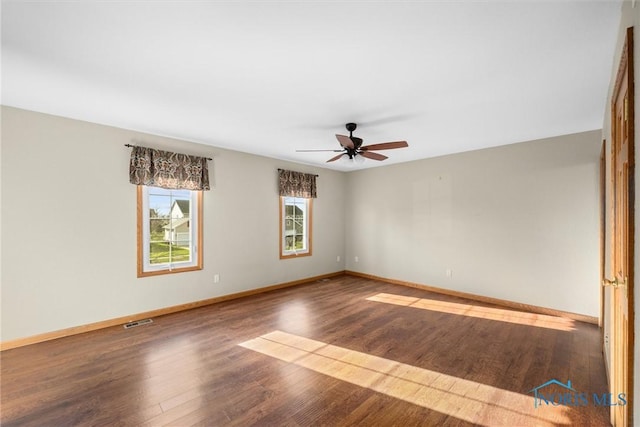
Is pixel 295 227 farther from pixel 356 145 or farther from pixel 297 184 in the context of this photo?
pixel 356 145

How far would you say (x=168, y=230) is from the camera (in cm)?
414

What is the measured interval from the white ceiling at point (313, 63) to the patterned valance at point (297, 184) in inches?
75.4

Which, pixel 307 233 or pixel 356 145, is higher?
pixel 356 145

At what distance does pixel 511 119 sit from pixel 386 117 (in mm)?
1512

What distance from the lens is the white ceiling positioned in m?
1.62

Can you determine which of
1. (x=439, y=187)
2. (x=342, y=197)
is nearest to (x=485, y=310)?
(x=439, y=187)

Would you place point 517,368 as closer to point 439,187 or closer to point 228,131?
point 439,187

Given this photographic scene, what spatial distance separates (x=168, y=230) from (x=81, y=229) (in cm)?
100

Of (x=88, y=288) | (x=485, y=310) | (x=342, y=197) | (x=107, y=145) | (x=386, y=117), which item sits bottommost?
(x=485, y=310)

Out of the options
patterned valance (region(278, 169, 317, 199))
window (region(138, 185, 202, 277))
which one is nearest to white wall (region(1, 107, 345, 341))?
window (region(138, 185, 202, 277))

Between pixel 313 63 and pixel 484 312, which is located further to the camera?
pixel 484 312

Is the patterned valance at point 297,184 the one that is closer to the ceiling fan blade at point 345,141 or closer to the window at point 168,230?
the window at point 168,230

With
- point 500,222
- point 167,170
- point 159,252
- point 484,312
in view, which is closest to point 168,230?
point 159,252

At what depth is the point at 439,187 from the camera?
519 cm
